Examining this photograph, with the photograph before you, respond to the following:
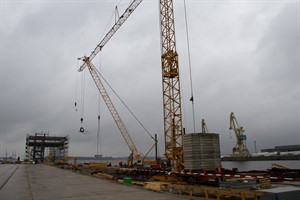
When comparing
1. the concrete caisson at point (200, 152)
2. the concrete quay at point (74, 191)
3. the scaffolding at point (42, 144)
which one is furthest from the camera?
the scaffolding at point (42, 144)

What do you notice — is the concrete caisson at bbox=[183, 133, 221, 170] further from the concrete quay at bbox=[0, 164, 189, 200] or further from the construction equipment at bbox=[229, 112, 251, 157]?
the construction equipment at bbox=[229, 112, 251, 157]

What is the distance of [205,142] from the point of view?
89.4ft

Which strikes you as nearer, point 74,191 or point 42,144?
point 74,191

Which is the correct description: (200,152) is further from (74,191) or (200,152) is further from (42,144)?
(42,144)

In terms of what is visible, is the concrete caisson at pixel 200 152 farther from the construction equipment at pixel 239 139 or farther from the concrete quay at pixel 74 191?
the construction equipment at pixel 239 139

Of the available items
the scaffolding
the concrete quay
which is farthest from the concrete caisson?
the scaffolding

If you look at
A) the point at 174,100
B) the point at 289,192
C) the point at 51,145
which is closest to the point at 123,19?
the point at 174,100

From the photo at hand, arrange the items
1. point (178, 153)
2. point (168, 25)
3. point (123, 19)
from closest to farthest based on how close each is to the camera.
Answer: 1. point (178, 153)
2. point (168, 25)
3. point (123, 19)

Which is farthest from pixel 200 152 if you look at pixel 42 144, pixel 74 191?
pixel 42 144

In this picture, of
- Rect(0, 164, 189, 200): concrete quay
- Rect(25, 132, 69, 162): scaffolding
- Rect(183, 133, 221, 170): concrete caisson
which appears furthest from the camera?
Rect(25, 132, 69, 162): scaffolding

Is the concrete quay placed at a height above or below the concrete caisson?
below

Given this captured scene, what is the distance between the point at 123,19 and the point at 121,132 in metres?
28.3

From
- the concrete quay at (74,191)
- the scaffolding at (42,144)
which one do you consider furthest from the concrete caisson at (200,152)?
the scaffolding at (42,144)

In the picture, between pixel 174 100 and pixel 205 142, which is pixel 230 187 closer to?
pixel 205 142
